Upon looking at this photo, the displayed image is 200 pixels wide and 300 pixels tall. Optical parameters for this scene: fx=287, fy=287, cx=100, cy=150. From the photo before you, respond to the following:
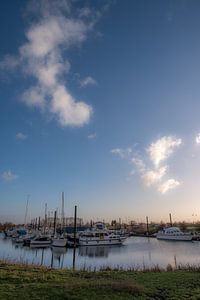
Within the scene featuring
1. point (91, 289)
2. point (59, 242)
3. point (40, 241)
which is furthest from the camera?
point (40, 241)

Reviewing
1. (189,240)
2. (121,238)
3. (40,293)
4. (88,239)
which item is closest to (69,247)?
(88,239)

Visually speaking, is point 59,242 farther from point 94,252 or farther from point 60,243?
point 94,252

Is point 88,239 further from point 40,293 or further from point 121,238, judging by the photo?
point 40,293

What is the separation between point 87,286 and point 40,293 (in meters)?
2.33

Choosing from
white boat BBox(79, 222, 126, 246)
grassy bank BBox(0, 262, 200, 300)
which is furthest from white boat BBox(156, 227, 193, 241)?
grassy bank BBox(0, 262, 200, 300)

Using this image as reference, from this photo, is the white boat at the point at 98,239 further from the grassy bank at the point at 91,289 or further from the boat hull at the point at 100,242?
the grassy bank at the point at 91,289

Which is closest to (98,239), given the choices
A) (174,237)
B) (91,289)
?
(174,237)

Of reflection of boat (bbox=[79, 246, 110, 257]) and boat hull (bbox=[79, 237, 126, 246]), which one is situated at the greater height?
boat hull (bbox=[79, 237, 126, 246])

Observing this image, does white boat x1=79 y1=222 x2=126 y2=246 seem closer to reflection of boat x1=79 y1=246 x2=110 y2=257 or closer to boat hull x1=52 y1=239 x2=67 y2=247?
boat hull x1=52 y1=239 x2=67 y2=247

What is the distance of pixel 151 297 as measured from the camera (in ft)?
39.5

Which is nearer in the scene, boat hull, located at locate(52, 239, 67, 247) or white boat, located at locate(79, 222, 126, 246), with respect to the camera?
boat hull, located at locate(52, 239, 67, 247)

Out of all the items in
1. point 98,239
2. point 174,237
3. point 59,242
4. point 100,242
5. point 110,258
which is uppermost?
point 174,237

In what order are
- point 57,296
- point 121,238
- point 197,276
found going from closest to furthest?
point 57,296 → point 197,276 → point 121,238

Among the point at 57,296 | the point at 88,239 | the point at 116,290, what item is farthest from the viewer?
the point at 88,239
